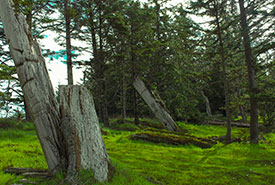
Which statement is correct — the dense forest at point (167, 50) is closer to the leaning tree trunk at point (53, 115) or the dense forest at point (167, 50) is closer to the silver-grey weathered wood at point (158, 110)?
the silver-grey weathered wood at point (158, 110)

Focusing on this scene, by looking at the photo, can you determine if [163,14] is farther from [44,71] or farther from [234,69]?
[44,71]

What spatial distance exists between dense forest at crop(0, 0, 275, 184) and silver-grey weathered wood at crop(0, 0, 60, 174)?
429 centimetres

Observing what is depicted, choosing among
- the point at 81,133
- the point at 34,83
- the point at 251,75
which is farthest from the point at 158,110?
the point at 34,83

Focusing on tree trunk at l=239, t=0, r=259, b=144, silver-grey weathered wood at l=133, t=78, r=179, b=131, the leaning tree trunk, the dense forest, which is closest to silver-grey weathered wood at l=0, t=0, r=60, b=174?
the leaning tree trunk

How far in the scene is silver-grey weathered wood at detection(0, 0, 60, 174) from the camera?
3514 millimetres

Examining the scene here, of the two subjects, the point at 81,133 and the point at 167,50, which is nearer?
the point at 81,133

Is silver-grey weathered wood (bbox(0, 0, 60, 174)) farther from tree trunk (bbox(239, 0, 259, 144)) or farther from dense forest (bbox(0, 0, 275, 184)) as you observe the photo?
tree trunk (bbox(239, 0, 259, 144))

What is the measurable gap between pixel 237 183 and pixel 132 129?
970 cm

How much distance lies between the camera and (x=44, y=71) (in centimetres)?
387

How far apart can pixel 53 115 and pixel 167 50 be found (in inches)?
585

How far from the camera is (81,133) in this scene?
141 inches

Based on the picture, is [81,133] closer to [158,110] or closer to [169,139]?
[169,139]

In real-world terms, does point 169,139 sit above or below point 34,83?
below

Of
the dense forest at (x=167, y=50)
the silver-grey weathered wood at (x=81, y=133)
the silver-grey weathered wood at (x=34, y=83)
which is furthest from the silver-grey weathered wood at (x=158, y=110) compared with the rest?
the silver-grey weathered wood at (x=34, y=83)
